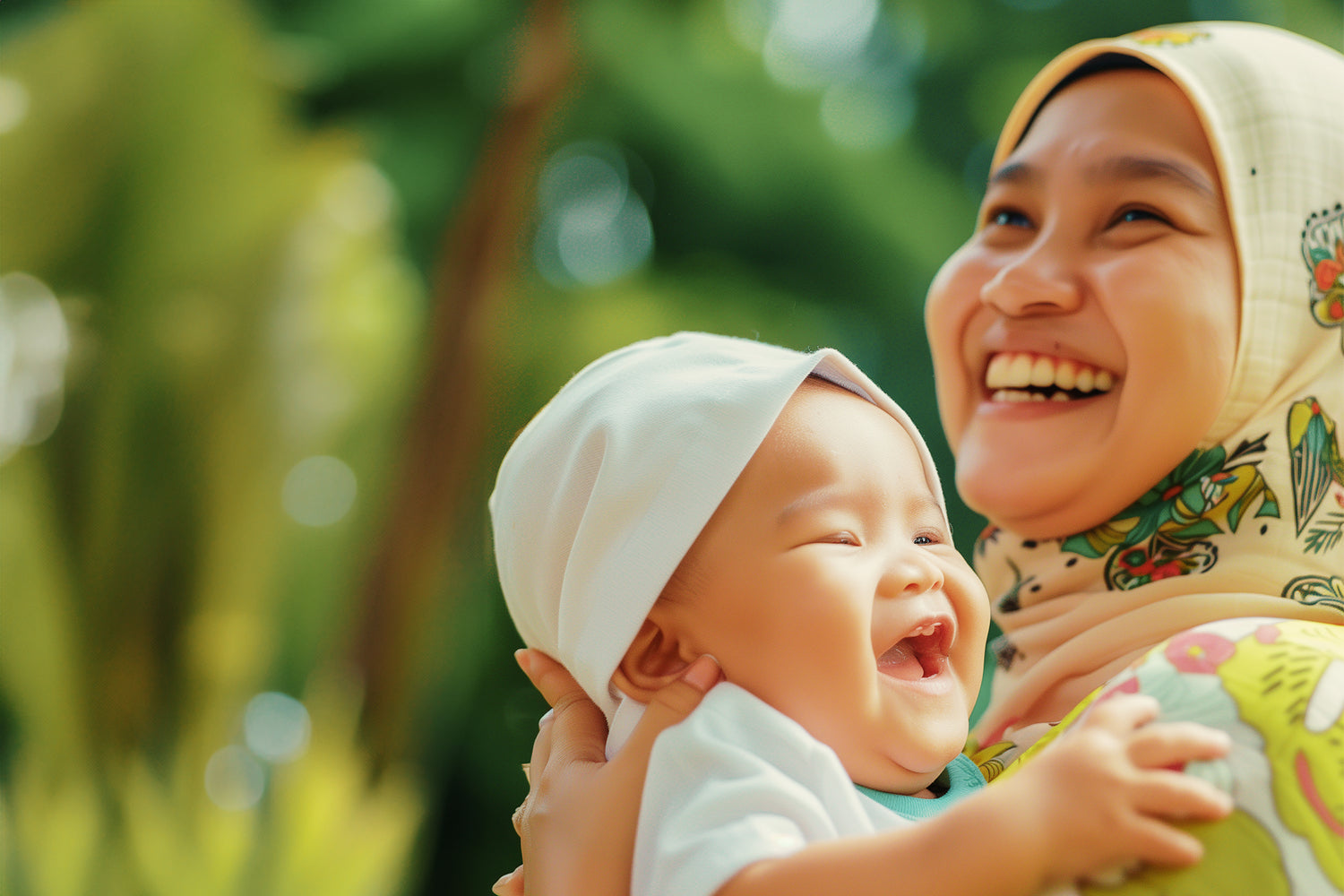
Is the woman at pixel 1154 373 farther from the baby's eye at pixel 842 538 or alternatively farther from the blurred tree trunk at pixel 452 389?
the blurred tree trunk at pixel 452 389

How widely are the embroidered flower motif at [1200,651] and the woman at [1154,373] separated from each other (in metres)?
0.17

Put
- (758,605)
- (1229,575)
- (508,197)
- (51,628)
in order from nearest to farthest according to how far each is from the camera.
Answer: (758,605)
(1229,575)
(51,628)
(508,197)

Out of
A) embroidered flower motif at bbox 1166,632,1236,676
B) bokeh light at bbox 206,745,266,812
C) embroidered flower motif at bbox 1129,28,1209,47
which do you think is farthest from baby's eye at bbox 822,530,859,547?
bokeh light at bbox 206,745,266,812

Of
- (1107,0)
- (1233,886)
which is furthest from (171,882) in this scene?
(1107,0)

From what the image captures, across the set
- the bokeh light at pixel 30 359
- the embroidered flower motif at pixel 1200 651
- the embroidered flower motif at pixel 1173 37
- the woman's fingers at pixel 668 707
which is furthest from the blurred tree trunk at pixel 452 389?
the embroidered flower motif at pixel 1200 651

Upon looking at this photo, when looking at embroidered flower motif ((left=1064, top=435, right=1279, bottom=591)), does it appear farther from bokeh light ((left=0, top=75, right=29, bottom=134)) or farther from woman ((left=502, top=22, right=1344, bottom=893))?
bokeh light ((left=0, top=75, right=29, bottom=134))

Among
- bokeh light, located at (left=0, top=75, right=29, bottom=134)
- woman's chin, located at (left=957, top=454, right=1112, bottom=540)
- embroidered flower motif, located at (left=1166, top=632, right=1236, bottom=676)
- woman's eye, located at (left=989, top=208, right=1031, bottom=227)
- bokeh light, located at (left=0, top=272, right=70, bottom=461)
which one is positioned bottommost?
bokeh light, located at (left=0, top=272, right=70, bottom=461)

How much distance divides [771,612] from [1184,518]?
Answer: 1.63 feet

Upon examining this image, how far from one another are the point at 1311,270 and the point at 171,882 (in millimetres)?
3868

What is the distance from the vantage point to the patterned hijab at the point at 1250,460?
1.15m

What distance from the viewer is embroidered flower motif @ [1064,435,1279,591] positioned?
3.86ft

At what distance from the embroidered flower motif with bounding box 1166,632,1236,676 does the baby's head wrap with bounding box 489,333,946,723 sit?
0.27 metres

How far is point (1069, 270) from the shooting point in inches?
49.0

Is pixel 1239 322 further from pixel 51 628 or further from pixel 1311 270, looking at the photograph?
pixel 51 628
